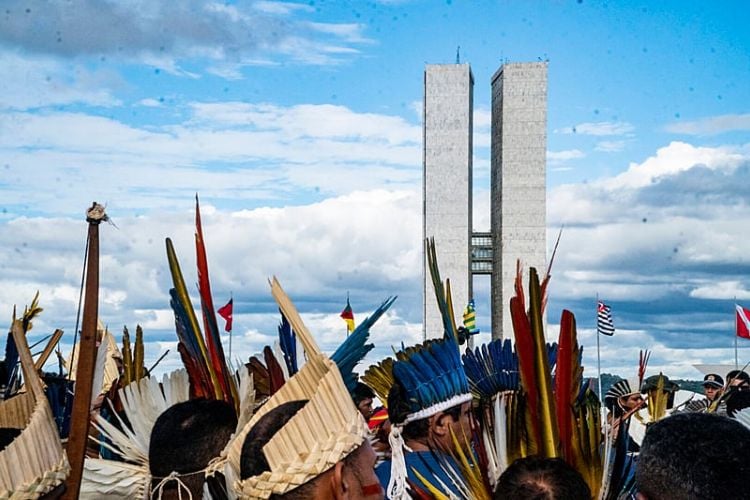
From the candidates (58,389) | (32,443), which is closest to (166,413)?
(32,443)

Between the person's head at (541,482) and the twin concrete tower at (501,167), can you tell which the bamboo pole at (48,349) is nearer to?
the person's head at (541,482)

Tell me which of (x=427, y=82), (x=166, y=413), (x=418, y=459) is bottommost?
(x=418, y=459)

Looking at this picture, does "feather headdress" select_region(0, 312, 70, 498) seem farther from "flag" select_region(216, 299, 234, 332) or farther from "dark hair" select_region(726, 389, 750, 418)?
"flag" select_region(216, 299, 234, 332)

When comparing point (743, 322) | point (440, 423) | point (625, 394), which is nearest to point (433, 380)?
point (440, 423)

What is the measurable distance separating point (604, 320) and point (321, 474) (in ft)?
42.9

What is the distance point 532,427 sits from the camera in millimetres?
3082

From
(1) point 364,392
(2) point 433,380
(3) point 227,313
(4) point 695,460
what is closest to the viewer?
(4) point 695,460

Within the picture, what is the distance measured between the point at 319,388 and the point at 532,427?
73 cm

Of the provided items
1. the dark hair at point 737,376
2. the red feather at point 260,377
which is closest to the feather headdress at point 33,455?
the red feather at point 260,377

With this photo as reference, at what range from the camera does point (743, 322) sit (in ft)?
48.3

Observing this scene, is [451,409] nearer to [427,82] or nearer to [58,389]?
[58,389]

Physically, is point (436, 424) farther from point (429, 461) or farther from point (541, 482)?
point (541, 482)

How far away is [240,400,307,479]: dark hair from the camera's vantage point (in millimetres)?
2580

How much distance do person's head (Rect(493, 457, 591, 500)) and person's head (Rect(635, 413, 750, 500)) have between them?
1.24ft
